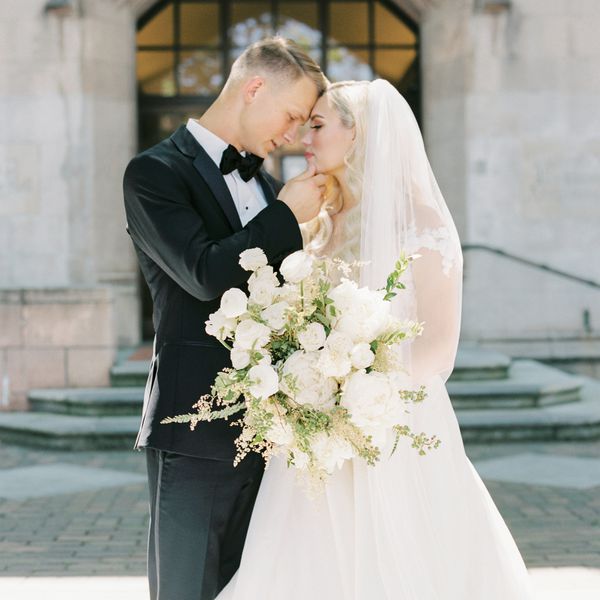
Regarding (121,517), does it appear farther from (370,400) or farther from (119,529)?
(370,400)

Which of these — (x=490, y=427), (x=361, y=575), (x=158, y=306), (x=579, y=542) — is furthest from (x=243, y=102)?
(x=490, y=427)

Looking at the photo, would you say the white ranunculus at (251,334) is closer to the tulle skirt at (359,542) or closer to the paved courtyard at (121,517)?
the tulle skirt at (359,542)

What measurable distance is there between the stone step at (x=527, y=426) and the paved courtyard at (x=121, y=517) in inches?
5.2

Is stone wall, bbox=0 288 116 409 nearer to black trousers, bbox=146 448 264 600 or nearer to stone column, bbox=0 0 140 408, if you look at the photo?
stone column, bbox=0 0 140 408

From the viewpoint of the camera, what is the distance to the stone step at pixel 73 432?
27.2 feet

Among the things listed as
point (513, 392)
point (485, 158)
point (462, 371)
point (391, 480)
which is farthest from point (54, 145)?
point (391, 480)

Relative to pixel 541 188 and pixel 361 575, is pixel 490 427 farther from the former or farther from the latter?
pixel 361 575

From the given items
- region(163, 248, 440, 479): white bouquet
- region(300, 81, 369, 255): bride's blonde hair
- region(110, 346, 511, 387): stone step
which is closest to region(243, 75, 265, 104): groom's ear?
region(300, 81, 369, 255): bride's blonde hair

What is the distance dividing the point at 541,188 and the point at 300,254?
9.52 meters

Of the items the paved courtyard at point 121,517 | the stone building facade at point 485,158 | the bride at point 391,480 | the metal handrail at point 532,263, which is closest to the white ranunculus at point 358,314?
the bride at point 391,480

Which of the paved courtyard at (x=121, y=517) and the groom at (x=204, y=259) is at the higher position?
the groom at (x=204, y=259)

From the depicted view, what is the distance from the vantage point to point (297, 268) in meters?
2.61

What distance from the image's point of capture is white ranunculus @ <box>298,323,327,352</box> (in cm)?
257

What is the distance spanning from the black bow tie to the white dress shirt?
0.03m
